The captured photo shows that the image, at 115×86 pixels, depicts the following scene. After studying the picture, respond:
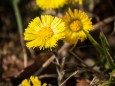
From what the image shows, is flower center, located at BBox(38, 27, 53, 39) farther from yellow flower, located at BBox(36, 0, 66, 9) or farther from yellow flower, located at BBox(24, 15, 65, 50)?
yellow flower, located at BBox(36, 0, 66, 9)

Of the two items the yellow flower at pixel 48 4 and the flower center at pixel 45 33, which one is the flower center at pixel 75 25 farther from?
the yellow flower at pixel 48 4

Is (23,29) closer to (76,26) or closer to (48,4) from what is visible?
(48,4)

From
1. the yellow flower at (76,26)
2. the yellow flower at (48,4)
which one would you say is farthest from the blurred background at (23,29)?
the yellow flower at (76,26)

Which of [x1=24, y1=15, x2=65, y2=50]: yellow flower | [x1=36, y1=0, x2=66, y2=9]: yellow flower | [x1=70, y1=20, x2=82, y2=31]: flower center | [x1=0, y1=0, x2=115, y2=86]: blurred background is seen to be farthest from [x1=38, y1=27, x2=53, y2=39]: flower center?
[x1=0, y1=0, x2=115, y2=86]: blurred background

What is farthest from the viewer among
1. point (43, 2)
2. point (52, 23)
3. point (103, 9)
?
point (103, 9)

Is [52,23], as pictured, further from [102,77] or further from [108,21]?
[108,21]

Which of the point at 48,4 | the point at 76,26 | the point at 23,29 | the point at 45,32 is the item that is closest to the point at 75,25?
the point at 76,26

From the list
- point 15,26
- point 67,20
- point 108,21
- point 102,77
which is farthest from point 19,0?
point 102,77

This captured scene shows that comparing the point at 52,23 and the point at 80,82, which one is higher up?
the point at 52,23
